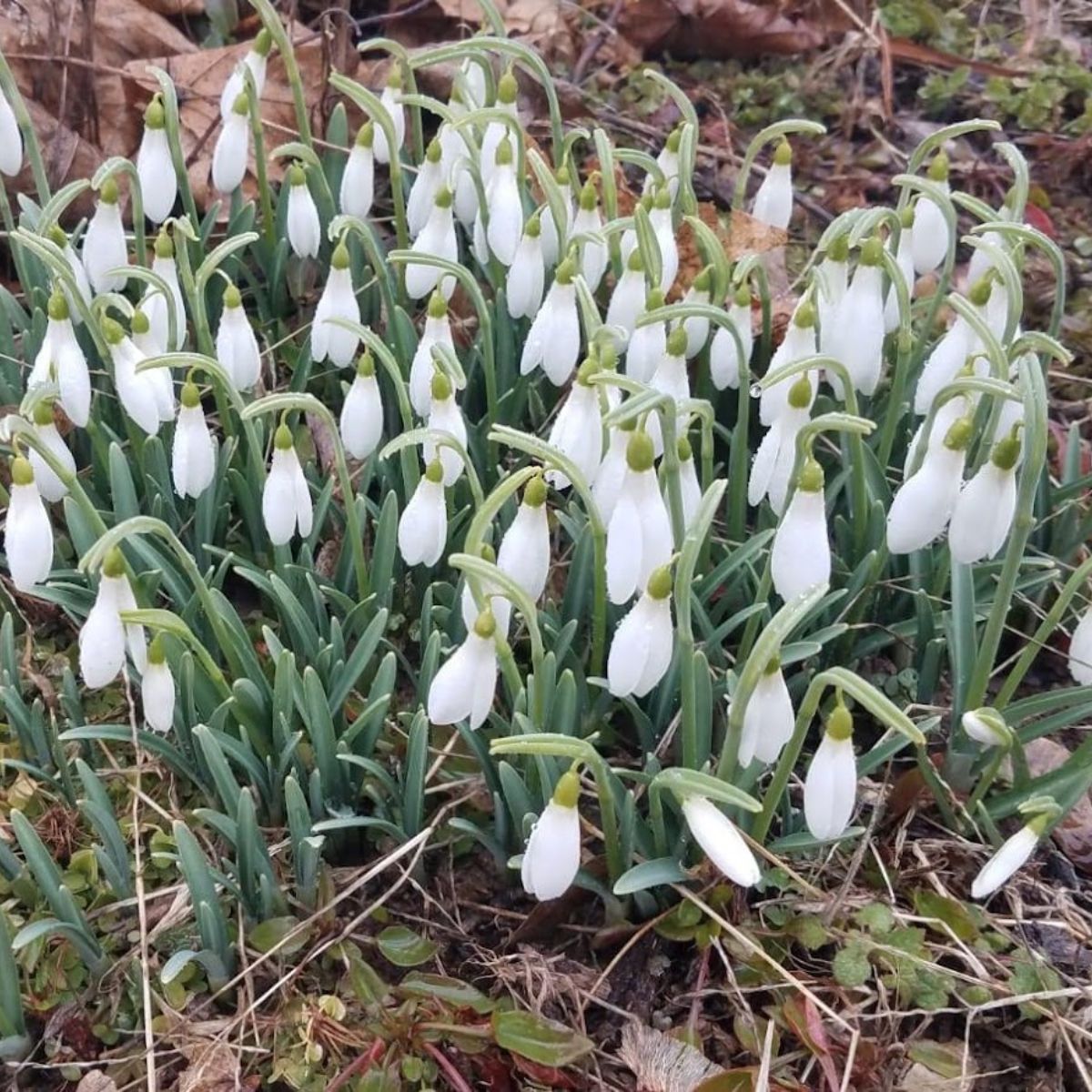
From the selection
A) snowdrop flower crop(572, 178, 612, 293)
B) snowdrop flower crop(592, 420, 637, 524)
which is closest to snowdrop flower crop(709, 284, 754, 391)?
snowdrop flower crop(572, 178, 612, 293)

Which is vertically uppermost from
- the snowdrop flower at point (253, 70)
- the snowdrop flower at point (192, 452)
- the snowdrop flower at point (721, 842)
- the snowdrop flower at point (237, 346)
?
the snowdrop flower at point (253, 70)

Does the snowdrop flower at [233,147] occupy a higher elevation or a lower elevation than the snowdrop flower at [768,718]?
higher

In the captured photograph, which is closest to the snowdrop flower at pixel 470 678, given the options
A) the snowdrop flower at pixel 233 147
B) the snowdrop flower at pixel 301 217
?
the snowdrop flower at pixel 301 217

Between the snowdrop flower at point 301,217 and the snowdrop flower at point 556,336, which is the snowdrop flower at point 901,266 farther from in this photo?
the snowdrop flower at point 301,217

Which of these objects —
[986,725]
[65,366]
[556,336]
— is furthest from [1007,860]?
[65,366]

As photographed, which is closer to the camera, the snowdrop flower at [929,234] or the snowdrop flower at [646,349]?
the snowdrop flower at [646,349]

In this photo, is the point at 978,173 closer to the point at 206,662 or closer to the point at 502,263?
the point at 502,263

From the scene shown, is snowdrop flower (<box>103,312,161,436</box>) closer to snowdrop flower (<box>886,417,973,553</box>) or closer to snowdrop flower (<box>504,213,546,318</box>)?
snowdrop flower (<box>504,213,546,318</box>)

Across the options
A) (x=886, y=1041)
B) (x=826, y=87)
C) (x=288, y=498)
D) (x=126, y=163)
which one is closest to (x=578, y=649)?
(x=288, y=498)
